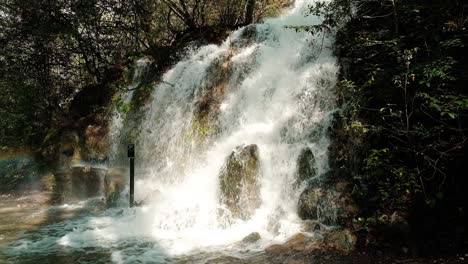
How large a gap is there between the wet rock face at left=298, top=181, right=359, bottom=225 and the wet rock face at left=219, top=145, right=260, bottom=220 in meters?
1.07

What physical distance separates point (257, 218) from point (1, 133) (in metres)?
11.3

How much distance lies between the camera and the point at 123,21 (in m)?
14.9

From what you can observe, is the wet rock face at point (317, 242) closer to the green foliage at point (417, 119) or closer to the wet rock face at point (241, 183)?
the green foliage at point (417, 119)

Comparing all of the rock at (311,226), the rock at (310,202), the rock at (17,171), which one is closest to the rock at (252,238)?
the rock at (311,226)

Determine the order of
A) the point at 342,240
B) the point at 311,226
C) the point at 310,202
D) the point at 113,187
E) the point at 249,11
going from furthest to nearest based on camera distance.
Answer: the point at 249,11, the point at 113,187, the point at 310,202, the point at 311,226, the point at 342,240

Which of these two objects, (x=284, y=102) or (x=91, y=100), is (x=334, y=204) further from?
(x=91, y=100)

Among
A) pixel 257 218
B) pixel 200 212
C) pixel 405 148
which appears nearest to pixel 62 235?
pixel 200 212

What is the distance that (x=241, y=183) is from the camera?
8281mm

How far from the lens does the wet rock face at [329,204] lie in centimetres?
691

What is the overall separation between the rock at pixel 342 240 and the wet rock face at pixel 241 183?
203 centimetres

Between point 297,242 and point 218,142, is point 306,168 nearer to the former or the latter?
point 297,242

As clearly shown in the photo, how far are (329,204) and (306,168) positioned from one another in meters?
1.17

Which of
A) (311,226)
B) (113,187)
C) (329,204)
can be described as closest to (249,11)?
(113,187)

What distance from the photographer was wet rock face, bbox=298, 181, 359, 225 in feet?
22.7
